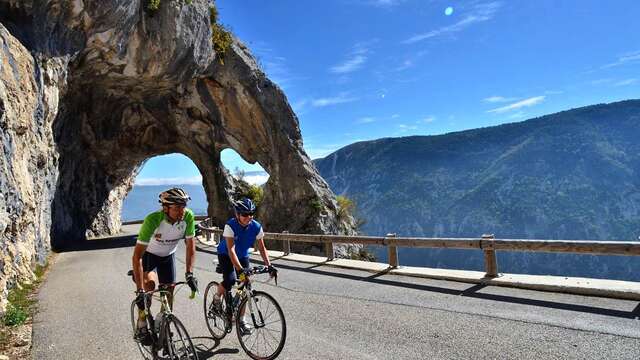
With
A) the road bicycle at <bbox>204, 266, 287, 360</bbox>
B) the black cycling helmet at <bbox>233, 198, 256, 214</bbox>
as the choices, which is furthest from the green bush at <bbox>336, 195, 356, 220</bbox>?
the road bicycle at <bbox>204, 266, 287, 360</bbox>

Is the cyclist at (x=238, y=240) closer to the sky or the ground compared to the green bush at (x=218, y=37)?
closer to the ground

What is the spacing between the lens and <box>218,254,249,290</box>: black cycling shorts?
6000 millimetres

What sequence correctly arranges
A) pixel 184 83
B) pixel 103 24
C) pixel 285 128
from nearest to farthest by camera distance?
1. pixel 103 24
2. pixel 184 83
3. pixel 285 128

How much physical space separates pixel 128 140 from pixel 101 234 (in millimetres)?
9422

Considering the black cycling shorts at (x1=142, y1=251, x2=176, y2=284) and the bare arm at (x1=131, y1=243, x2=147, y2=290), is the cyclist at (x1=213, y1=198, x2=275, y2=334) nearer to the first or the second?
the black cycling shorts at (x1=142, y1=251, x2=176, y2=284)

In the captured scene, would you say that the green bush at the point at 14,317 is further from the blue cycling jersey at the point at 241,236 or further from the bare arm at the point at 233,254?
the bare arm at the point at 233,254

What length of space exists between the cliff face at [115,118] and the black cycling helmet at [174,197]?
22.3ft

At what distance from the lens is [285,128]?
3588 cm

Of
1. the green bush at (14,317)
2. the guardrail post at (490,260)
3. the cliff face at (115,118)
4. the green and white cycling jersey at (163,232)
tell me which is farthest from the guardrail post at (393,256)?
the cliff face at (115,118)

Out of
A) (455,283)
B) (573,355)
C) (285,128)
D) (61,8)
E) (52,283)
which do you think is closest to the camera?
(573,355)

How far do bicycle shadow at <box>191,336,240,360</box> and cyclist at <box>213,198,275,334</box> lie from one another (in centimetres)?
58

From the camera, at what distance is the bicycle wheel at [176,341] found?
459cm

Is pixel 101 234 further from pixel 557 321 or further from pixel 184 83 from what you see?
pixel 557 321

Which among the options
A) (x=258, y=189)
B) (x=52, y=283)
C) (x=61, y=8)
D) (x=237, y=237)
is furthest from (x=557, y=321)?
(x=258, y=189)
